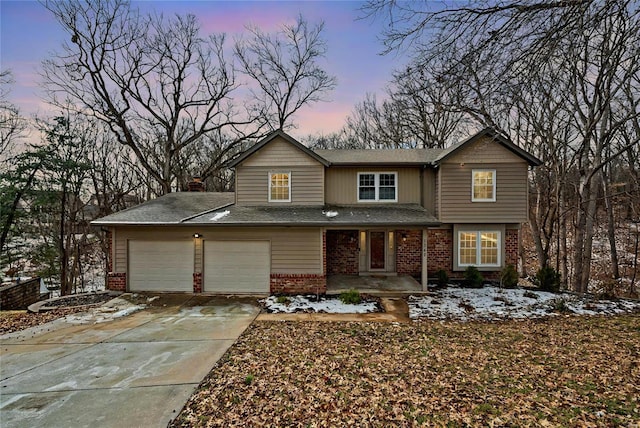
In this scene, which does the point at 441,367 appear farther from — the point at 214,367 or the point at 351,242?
the point at 351,242

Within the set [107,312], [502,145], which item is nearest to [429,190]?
[502,145]

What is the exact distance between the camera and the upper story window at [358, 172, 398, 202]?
11617 millimetres

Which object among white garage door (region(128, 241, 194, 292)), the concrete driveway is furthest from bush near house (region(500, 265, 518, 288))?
white garage door (region(128, 241, 194, 292))

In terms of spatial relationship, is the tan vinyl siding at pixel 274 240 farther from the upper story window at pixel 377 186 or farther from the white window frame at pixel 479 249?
the white window frame at pixel 479 249

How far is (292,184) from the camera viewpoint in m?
11.0

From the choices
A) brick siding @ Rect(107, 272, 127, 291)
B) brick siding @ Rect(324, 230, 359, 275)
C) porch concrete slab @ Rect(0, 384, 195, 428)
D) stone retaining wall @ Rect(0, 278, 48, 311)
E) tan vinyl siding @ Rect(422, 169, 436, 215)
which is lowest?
stone retaining wall @ Rect(0, 278, 48, 311)

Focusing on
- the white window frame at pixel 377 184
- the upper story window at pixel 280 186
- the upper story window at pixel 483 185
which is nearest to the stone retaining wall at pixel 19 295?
the upper story window at pixel 280 186

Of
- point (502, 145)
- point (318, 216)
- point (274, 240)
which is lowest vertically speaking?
point (274, 240)

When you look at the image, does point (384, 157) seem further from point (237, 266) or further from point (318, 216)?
point (237, 266)

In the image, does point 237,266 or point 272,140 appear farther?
point 272,140

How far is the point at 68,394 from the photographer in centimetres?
424

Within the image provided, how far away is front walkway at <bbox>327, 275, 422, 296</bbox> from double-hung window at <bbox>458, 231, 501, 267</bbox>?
7.48 ft

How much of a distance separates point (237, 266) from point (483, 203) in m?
9.16

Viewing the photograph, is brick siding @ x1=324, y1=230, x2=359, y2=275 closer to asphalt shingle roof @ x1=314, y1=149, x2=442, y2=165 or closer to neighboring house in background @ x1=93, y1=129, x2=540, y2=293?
neighboring house in background @ x1=93, y1=129, x2=540, y2=293
